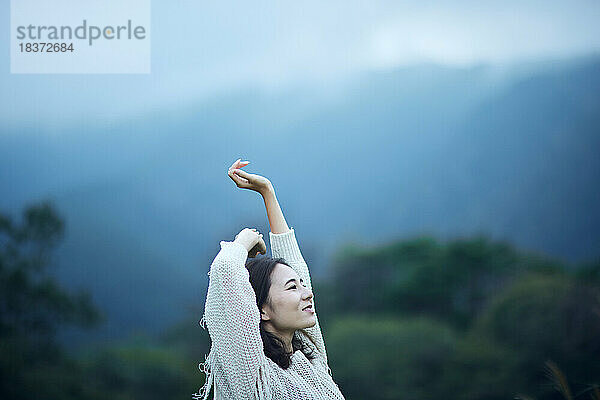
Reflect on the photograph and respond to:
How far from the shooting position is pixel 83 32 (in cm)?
409

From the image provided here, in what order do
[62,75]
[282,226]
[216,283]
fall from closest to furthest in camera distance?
[216,283] → [282,226] → [62,75]

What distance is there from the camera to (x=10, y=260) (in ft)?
13.9

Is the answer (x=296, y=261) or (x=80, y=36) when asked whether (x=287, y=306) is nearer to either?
(x=296, y=261)

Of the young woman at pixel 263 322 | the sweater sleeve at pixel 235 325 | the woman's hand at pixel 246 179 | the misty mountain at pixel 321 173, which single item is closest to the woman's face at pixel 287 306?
the young woman at pixel 263 322

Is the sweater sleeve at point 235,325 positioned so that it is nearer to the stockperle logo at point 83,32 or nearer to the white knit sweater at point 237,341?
the white knit sweater at point 237,341

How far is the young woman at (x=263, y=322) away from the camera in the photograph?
1.31 m

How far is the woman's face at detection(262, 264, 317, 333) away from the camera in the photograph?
1.41 meters

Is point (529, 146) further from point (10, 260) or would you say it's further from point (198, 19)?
point (10, 260)

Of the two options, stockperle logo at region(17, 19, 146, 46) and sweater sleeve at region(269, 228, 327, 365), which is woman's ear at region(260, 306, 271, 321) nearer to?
sweater sleeve at region(269, 228, 327, 365)

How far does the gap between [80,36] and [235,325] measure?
3.22 metres

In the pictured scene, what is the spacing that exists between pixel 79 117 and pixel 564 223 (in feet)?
9.61

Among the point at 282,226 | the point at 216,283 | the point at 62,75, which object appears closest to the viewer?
the point at 216,283

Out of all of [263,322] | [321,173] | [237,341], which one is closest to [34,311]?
[321,173]

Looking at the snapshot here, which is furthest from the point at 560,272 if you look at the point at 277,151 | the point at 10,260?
the point at 10,260
